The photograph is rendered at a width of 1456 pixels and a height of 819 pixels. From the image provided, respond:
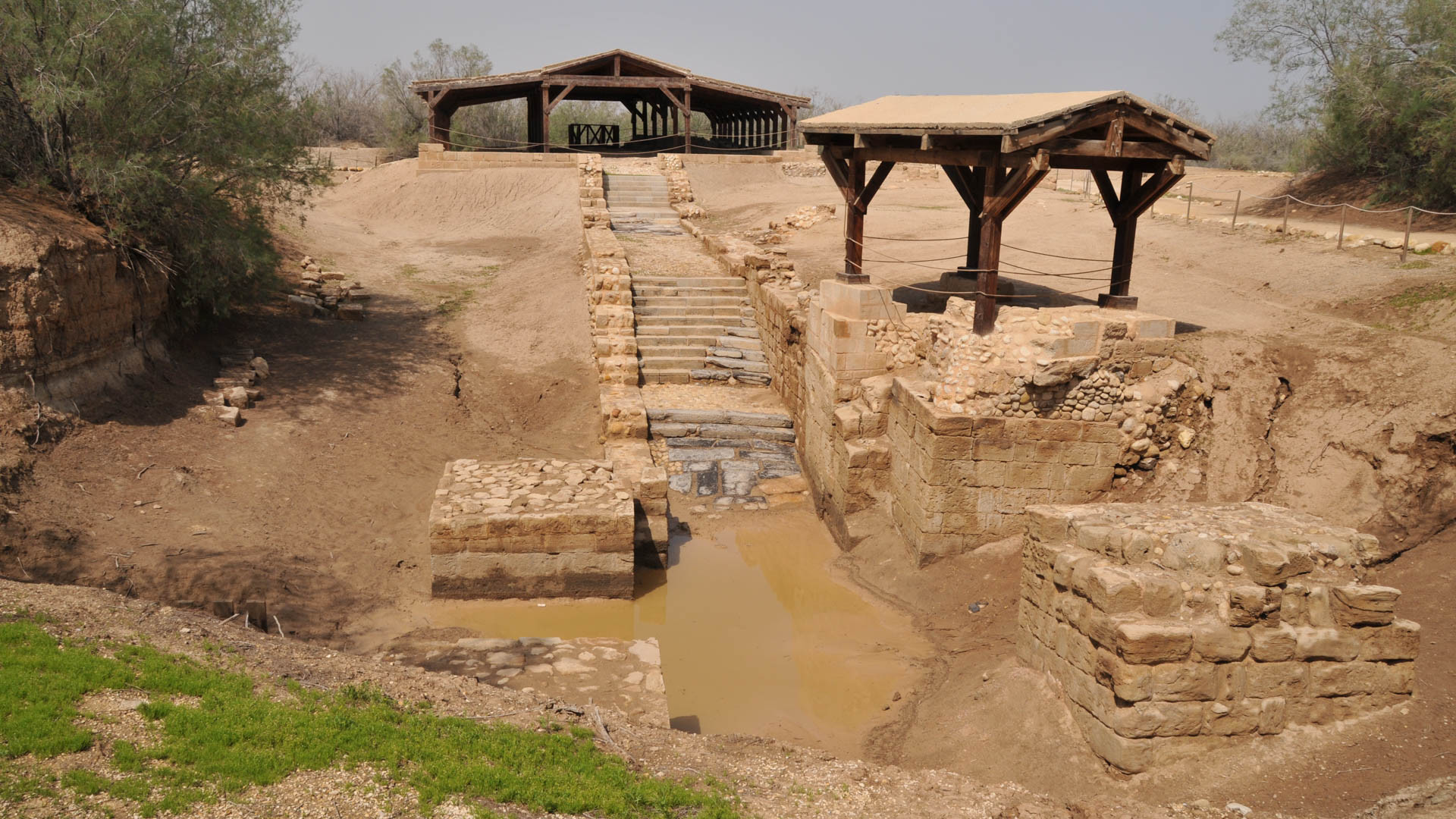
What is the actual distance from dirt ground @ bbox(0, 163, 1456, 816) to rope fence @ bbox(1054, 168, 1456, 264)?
382 mm

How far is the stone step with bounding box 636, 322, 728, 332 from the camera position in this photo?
1455 centimetres

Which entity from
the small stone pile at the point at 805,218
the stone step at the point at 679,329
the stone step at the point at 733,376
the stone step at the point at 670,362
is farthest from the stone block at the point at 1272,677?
the small stone pile at the point at 805,218

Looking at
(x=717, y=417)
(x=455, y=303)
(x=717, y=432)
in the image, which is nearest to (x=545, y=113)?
(x=455, y=303)

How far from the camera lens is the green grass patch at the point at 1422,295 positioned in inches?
368

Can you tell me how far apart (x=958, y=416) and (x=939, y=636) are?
1.91m

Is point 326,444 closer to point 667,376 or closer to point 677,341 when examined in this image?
point 667,376

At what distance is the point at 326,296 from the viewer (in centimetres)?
1488

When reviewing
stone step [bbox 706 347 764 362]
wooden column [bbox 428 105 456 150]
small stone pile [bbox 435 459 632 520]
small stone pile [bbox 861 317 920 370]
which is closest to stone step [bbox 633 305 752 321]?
stone step [bbox 706 347 764 362]

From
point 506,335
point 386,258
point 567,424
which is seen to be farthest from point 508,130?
point 567,424

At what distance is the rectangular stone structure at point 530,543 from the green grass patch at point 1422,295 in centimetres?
820

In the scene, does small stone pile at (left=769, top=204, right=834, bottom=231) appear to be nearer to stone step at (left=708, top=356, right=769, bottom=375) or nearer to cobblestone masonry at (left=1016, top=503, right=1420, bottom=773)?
stone step at (left=708, top=356, right=769, bottom=375)

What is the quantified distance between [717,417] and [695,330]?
254cm

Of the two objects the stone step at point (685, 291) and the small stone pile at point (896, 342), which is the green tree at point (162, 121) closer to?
the stone step at point (685, 291)

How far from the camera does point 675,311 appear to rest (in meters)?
15.1
